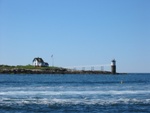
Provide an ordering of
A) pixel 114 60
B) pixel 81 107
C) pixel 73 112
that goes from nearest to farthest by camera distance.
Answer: pixel 73 112, pixel 81 107, pixel 114 60

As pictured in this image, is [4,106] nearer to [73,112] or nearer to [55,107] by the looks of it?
[55,107]

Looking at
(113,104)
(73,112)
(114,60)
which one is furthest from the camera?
(114,60)

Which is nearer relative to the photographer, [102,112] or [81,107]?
[102,112]

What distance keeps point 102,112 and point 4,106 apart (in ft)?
29.2

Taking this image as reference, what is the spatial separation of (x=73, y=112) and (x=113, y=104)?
6.31 meters

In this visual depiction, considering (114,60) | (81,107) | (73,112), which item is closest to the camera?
(73,112)

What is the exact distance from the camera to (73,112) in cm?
3144

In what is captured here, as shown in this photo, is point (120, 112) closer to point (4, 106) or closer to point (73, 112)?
point (73, 112)

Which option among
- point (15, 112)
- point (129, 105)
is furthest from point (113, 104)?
point (15, 112)

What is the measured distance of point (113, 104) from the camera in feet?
120

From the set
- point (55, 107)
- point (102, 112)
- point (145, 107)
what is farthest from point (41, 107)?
point (145, 107)

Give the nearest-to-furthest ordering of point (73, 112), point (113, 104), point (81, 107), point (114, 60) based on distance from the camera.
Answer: point (73, 112), point (81, 107), point (113, 104), point (114, 60)

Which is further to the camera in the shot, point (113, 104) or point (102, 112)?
point (113, 104)

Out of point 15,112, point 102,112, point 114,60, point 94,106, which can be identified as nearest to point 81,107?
point 94,106
